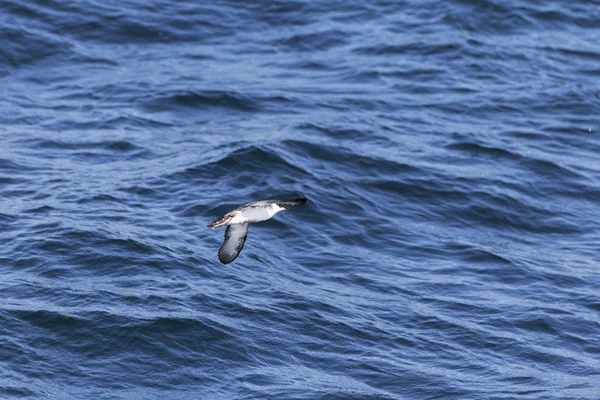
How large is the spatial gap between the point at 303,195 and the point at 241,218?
6.80 meters

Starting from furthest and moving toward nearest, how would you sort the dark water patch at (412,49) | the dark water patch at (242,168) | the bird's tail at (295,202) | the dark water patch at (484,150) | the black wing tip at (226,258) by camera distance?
the dark water patch at (412,49)
the dark water patch at (484,150)
the dark water patch at (242,168)
the black wing tip at (226,258)
the bird's tail at (295,202)

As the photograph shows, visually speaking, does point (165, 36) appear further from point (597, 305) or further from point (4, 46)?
point (597, 305)

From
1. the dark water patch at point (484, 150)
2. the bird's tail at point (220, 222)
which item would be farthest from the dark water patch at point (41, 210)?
the dark water patch at point (484, 150)

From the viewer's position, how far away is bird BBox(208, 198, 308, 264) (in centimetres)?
1263

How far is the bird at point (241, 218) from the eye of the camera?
1263cm

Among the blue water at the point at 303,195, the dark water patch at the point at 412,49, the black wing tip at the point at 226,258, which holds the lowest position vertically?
the blue water at the point at 303,195

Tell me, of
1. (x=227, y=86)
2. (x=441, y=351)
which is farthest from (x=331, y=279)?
(x=227, y=86)

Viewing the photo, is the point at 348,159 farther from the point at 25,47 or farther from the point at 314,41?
the point at 25,47

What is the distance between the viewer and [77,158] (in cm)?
2028

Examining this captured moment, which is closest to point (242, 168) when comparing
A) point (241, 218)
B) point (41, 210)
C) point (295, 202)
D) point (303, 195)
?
point (303, 195)

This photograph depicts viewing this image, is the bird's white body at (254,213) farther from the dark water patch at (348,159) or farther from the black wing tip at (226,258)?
the dark water patch at (348,159)

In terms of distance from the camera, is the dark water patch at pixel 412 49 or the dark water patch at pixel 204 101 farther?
the dark water patch at pixel 412 49

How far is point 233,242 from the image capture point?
1348 cm

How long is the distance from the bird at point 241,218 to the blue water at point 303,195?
2126mm
